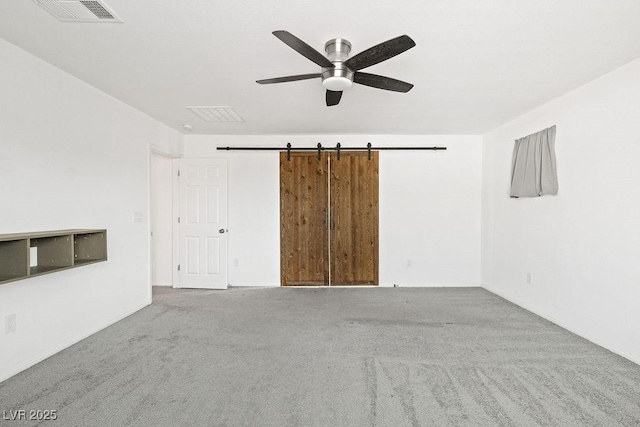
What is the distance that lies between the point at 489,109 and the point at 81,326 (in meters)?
5.05

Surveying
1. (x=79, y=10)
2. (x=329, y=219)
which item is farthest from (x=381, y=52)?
(x=329, y=219)

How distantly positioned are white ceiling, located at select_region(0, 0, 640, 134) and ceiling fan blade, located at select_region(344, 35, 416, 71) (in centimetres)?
22

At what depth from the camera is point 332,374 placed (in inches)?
87.8

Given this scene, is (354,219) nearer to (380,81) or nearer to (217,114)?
(217,114)

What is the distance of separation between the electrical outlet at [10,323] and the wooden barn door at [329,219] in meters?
3.13

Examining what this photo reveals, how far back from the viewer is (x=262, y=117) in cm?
388

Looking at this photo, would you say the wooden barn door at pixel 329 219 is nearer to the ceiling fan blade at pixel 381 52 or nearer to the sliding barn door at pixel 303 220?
the sliding barn door at pixel 303 220

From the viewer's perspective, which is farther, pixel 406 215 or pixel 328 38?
pixel 406 215

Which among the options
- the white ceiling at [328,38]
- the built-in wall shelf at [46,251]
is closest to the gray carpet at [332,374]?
the built-in wall shelf at [46,251]

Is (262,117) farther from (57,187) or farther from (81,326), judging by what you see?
(81,326)

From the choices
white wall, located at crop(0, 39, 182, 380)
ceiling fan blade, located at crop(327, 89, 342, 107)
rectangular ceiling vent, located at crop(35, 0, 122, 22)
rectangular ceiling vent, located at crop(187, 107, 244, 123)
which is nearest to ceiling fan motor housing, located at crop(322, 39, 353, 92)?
ceiling fan blade, located at crop(327, 89, 342, 107)

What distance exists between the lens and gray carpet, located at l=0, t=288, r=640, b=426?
1.80 meters

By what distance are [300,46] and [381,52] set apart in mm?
507

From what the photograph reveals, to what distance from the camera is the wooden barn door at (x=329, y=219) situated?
15.8ft
